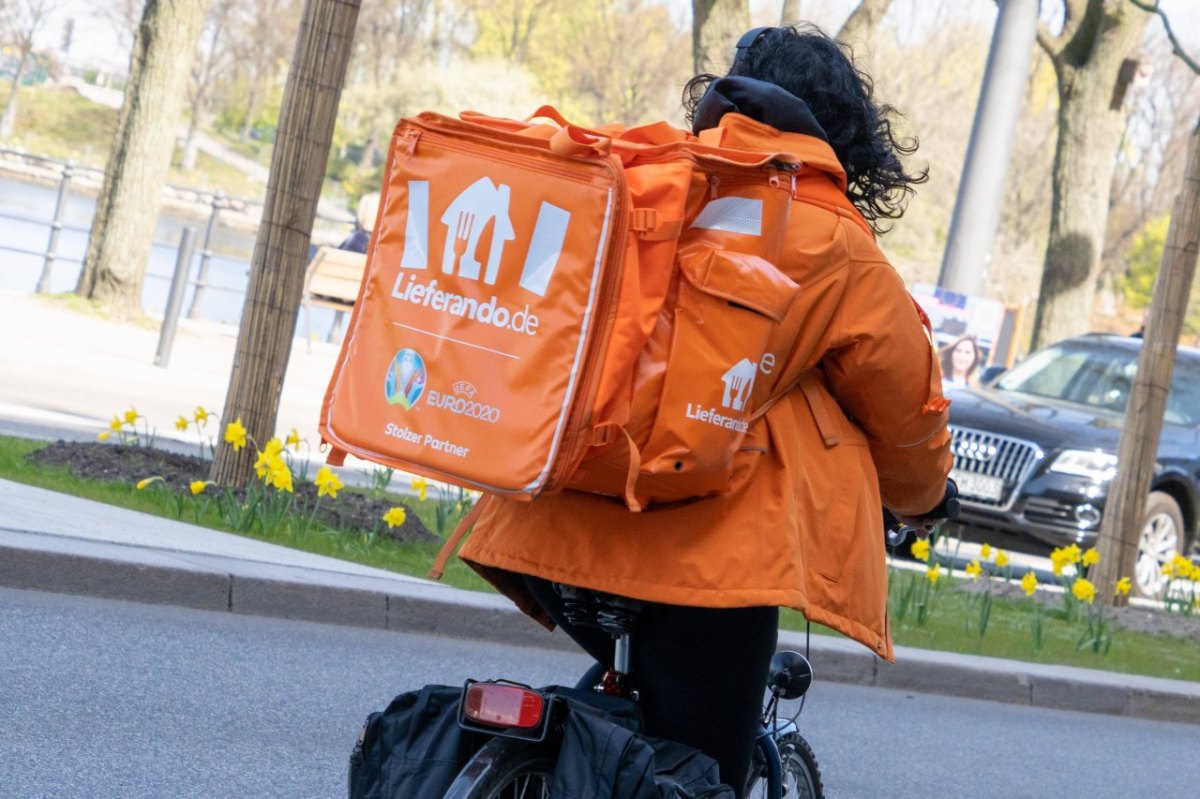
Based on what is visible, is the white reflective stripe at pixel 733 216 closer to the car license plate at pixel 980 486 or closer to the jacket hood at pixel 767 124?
the jacket hood at pixel 767 124

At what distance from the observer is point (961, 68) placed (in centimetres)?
5766

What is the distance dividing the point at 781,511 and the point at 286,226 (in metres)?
6.03

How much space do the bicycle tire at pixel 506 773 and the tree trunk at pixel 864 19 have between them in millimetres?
15285

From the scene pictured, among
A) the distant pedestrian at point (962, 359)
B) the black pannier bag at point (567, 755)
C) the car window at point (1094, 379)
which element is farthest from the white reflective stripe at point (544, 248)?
the distant pedestrian at point (962, 359)

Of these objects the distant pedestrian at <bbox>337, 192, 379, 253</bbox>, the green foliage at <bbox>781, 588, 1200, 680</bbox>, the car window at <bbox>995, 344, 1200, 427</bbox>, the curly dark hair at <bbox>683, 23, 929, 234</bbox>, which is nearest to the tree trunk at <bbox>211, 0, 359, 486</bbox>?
the green foliage at <bbox>781, 588, 1200, 680</bbox>

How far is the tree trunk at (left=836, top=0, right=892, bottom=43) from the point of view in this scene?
1758 centimetres

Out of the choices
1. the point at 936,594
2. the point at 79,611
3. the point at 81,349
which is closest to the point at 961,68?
the point at 81,349

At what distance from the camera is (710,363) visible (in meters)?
2.75

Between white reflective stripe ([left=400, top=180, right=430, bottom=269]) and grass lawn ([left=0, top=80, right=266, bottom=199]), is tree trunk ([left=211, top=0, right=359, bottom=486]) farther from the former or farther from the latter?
grass lawn ([left=0, top=80, right=266, bottom=199])

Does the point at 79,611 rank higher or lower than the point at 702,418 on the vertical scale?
lower

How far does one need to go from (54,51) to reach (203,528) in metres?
75.2

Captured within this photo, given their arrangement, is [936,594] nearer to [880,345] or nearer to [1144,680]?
[1144,680]

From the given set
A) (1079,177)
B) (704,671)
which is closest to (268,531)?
(704,671)

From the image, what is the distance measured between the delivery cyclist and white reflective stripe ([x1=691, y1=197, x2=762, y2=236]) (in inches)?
3.2
